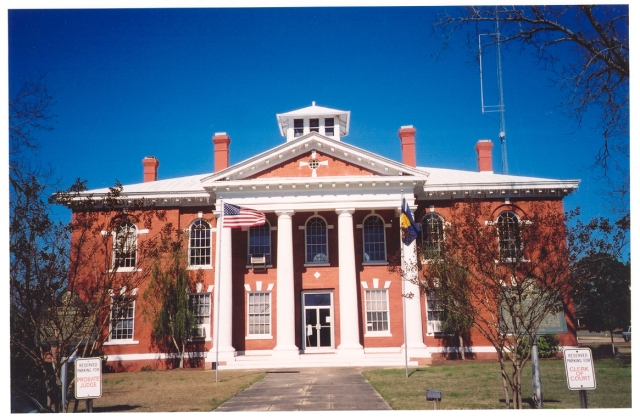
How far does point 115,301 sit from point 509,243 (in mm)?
9892

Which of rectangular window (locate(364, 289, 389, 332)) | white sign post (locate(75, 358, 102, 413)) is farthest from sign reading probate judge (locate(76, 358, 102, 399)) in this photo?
rectangular window (locate(364, 289, 389, 332))

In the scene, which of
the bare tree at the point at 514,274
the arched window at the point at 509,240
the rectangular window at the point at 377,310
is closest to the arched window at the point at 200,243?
the rectangular window at the point at 377,310

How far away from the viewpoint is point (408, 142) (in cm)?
3080

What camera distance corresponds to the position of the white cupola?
30062mm

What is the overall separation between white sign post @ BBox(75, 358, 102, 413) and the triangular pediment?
15.0 metres

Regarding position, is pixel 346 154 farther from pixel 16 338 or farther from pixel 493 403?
pixel 16 338

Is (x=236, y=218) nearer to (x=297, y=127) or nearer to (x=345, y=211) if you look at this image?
(x=345, y=211)

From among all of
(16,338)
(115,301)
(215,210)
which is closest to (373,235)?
(215,210)

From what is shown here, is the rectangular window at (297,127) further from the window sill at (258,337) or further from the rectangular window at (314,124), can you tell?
the window sill at (258,337)

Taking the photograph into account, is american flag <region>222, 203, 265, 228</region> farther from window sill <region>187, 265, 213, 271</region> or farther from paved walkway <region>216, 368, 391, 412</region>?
paved walkway <region>216, 368, 391, 412</region>

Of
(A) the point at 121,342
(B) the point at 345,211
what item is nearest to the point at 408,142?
(B) the point at 345,211

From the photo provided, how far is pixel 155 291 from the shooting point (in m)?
26.0

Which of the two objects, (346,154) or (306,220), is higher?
(346,154)

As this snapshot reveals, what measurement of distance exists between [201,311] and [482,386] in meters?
15.3
